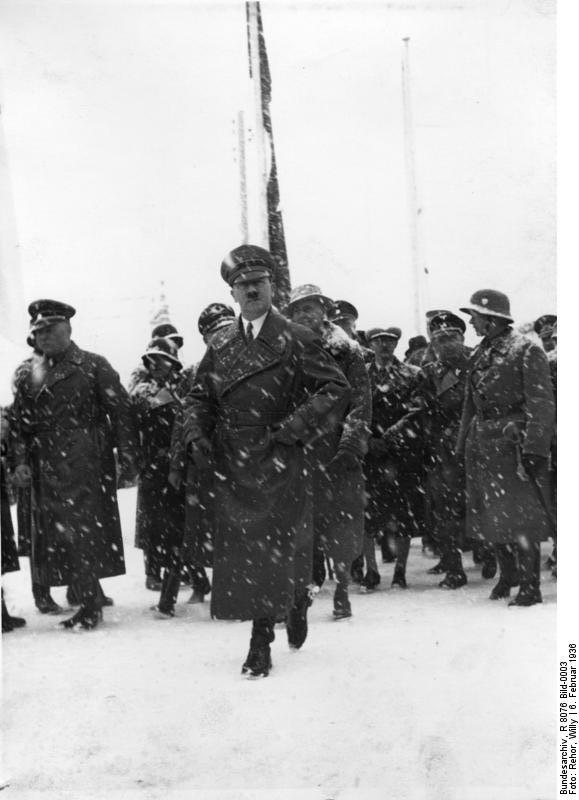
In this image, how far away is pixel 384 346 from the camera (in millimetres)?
7543

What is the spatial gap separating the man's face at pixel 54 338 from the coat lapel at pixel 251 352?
60.3 inches

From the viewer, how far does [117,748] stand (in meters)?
4.35

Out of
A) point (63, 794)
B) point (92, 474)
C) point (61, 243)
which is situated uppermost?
point (61, 243)

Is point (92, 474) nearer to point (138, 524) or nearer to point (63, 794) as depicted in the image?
point (138, 524)

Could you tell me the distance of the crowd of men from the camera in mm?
5090

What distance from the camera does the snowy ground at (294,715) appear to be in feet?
13.5

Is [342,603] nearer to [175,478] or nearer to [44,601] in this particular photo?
[175,478]

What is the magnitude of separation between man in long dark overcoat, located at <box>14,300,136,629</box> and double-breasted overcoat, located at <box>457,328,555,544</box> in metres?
2.37

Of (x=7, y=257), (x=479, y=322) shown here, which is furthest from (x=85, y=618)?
(x=479, y=322)

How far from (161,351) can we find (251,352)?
1.90 meters

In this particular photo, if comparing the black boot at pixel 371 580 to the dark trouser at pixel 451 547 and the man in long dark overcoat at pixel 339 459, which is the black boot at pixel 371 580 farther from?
the man in long dark overcoat at pixel 339 459

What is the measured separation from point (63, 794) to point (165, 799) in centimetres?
48

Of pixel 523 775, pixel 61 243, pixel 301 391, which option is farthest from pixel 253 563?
pixel 61 243

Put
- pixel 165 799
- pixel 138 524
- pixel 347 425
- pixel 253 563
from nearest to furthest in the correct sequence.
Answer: pixel 165 799 → pixel 253 563 → pixel 347 425 → pixel 138 524
